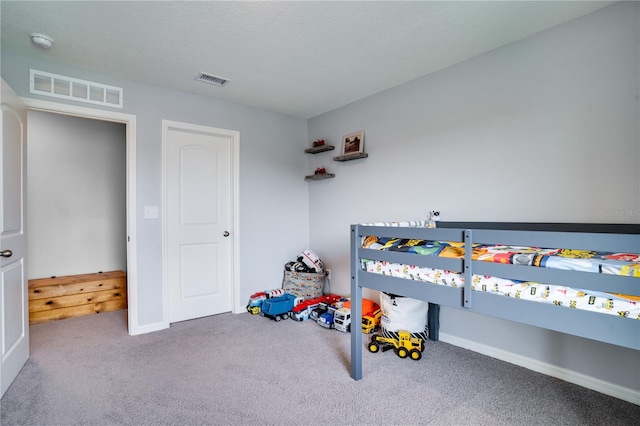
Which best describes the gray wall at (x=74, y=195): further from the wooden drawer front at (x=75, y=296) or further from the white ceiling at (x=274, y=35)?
the white ceiling at (x=274, y=35)

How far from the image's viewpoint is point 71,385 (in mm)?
2057

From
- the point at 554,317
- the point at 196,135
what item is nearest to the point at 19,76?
the point at 196,135

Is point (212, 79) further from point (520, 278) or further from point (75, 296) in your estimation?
point (520, 278)

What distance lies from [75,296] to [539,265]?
161 inches

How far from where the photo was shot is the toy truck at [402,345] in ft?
7.91

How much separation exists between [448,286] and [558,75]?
1.62 m

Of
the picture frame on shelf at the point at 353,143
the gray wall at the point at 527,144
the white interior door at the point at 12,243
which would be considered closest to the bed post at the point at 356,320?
the gray wall at the point at 527,144

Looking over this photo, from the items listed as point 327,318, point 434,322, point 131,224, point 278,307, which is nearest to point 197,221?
point 131,224

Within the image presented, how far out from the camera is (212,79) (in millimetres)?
2947

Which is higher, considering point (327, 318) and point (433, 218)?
point (433, 218)

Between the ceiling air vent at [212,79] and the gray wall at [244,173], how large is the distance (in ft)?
1.31

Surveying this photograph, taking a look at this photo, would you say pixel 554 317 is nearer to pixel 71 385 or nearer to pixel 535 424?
pixel 535 424

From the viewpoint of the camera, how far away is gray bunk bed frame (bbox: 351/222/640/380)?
1.24m

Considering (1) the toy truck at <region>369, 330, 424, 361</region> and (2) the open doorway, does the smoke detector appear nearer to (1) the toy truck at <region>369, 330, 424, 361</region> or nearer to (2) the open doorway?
(2) the open doorway
